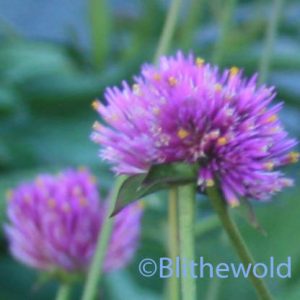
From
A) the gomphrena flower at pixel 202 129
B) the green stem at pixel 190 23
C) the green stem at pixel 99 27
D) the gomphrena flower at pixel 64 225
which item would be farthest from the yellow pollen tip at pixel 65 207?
the green stem at pixel 99 27

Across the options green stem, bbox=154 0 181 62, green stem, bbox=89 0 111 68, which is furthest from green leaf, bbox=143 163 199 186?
green stem, bbox=89 0 111 68

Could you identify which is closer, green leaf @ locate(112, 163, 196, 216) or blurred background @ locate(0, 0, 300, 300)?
green leaf @ locate(112, 163, 196, 216)

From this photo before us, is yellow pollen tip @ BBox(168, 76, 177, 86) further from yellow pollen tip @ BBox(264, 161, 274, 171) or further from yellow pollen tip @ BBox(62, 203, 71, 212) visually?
yellow pollen tip @ BBox(62, 203, 71, 212)

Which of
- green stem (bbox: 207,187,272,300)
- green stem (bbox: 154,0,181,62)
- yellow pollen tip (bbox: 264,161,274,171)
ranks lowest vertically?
green stem (bbox: 207,187,272,300)

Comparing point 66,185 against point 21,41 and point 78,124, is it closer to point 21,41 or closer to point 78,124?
point 78,124

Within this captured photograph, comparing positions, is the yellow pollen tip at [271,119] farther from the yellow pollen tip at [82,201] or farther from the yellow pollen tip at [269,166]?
the yellow pollen tip at [82,201]

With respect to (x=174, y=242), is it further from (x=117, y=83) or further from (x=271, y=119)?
(x=117, y=83)
